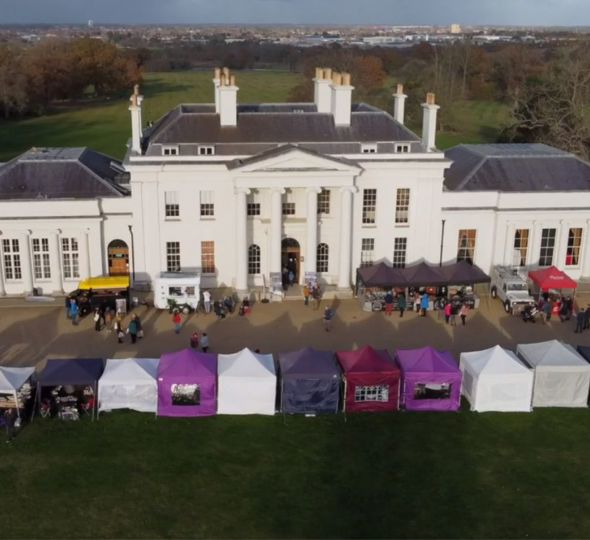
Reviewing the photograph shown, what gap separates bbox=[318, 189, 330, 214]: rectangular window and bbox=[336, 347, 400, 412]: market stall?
1346 centimetres

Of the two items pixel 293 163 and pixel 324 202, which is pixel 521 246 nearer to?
pixel 324 202

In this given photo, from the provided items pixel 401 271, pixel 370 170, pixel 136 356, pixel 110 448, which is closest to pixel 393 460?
pixel 110 448

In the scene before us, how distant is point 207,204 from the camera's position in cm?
4053

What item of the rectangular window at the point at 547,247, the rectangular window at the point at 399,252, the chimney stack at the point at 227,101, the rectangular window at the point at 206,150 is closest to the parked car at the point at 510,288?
the rectangular window at the point at 547,247

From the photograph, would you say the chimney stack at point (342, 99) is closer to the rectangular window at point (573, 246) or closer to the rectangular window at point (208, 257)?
the rectangular window at point (208, 257)

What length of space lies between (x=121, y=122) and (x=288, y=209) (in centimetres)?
7786

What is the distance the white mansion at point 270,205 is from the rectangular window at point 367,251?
0.24 ft

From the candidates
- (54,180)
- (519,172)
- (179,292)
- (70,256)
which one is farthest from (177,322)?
(519,172)

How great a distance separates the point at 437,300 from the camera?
39.6 metres

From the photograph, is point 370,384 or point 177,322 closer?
point 370,384

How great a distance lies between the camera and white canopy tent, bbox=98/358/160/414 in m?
28.3

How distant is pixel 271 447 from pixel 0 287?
65.4 feet

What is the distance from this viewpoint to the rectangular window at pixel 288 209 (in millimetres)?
41156

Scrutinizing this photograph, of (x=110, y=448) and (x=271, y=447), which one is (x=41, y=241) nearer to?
(x=110, y=448)
